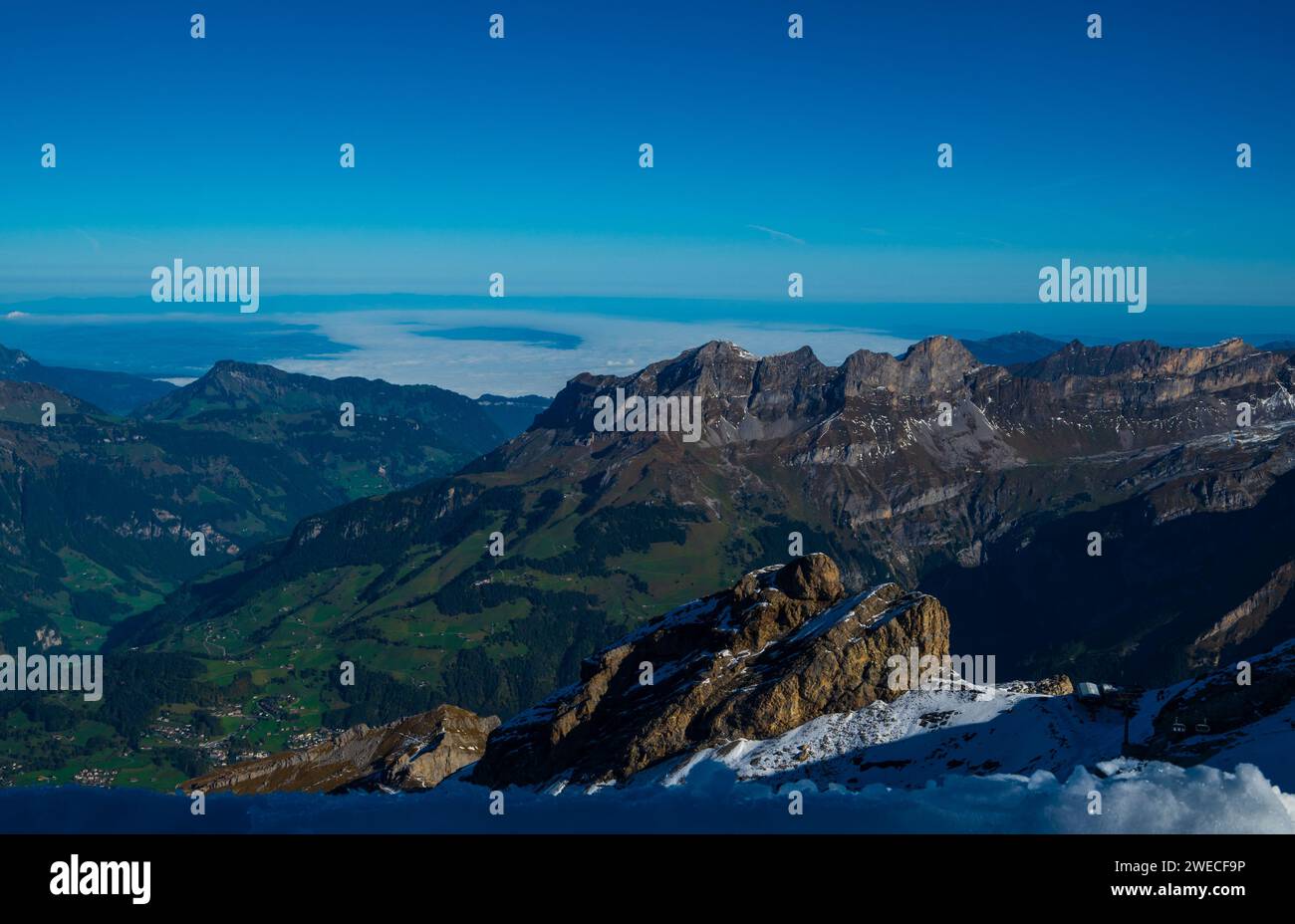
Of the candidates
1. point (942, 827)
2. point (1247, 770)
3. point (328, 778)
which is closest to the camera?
point (1247, 770)

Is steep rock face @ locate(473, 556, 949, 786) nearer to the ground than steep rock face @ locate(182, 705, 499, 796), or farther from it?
farther from it

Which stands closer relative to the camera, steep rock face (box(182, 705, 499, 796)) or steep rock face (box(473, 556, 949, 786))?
steep rock face (box(473, 556, 949, 786))

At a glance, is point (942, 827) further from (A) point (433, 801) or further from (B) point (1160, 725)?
(A) point (433, 801)

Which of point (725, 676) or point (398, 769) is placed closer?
point (725, 676)

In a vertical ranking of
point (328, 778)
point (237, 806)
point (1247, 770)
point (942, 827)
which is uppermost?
point (1247, 770)

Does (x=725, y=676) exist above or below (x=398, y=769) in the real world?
above

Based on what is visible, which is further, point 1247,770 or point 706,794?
point 706,794

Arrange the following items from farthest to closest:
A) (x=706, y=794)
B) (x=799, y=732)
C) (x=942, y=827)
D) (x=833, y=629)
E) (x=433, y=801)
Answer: (x=833, y=629), (x=799, y=732), (x=433, y=801), (x=706, y=794), (x=942, y=827)

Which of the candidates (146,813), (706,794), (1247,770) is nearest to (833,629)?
(706,794)
